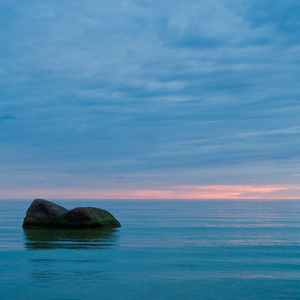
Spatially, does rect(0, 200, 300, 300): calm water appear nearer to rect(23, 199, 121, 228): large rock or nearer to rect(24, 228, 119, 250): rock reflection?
rect(24, 228, 119, 250): rock reflection

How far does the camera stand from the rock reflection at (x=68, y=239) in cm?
2242

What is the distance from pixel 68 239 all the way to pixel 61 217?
22.7 feet

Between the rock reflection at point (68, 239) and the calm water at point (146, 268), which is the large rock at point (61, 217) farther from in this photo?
the calm water at point (146, 268)

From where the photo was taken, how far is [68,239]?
25219 millimetres

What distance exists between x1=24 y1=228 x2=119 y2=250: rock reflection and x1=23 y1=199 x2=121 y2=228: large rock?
878 mm

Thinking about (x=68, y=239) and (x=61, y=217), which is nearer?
(x=68, y=239)

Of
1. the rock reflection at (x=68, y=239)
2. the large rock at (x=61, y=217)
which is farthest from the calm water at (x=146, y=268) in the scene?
the large rock at (x=61, y=217)

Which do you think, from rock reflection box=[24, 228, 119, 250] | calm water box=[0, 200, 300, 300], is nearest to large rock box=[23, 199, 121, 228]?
rock reflection box=[24, 228, 119, 250]

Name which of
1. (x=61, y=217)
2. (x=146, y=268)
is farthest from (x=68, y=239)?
(x=146, y=268)

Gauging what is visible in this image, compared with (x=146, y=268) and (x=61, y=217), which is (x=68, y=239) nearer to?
(x=61, y=217)

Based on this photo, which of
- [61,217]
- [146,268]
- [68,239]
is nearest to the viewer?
[146,268]

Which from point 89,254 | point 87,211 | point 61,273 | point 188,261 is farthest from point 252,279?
point 87,211

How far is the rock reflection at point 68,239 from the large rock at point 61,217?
878 mm

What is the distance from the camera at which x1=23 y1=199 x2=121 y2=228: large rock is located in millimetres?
31484
